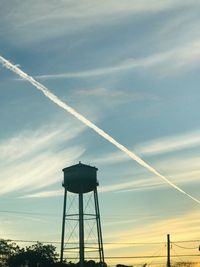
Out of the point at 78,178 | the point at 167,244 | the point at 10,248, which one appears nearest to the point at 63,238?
the point at 78,178

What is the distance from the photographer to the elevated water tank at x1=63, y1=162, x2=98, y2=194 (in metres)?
74.2

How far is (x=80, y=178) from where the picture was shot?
74.2 metres

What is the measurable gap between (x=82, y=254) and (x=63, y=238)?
393 centimetres

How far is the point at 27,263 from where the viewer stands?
10069 centimetres

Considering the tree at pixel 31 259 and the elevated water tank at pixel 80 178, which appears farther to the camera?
the tree at pixel 31 259

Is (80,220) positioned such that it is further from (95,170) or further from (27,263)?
(27,263)

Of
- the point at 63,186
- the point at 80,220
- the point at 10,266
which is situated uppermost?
the point at 63,186

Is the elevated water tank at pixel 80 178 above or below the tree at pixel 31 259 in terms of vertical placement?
above

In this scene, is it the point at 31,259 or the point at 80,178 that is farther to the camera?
the point at 31,259

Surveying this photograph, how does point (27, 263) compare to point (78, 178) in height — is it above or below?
below

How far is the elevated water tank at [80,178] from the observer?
74250mm

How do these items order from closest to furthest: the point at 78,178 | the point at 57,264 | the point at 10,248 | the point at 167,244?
the point at 167,244 → the point at 78,178 → the point at 57,264 → the point at 10,248

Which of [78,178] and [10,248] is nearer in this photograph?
[78,178]

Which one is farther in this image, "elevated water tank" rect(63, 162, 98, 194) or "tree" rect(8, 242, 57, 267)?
"tree" rect(8, 242, 57, 267)
